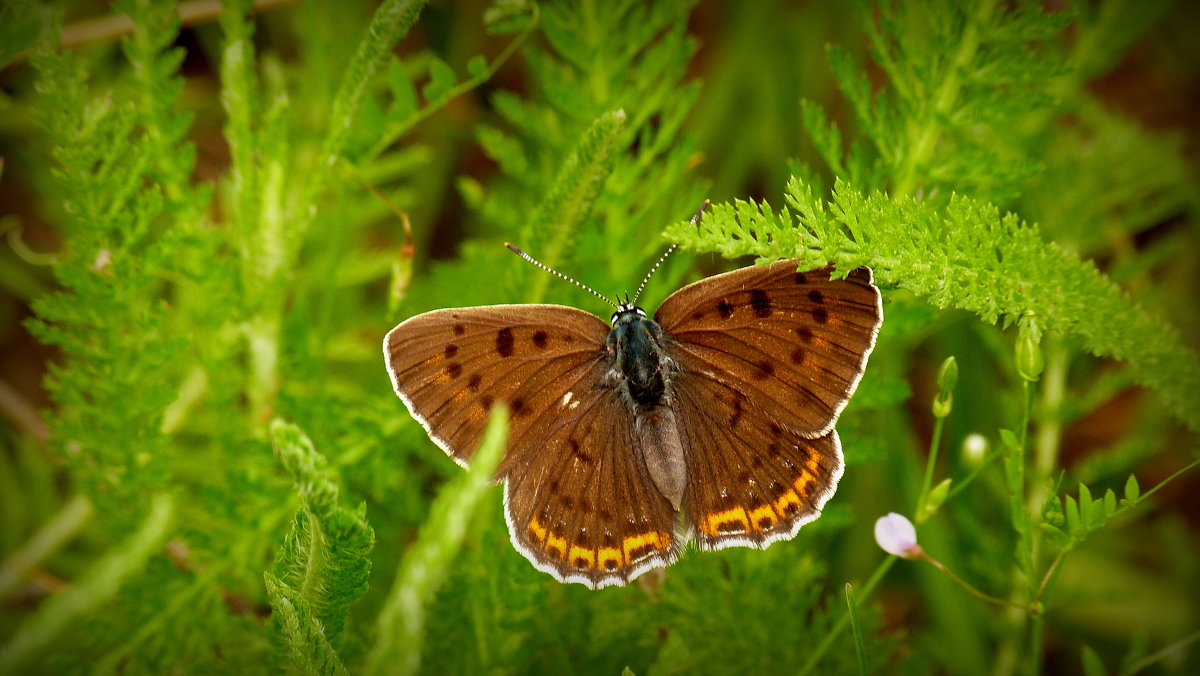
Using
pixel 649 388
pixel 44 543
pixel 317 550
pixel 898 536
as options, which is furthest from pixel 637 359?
pixel 44 543

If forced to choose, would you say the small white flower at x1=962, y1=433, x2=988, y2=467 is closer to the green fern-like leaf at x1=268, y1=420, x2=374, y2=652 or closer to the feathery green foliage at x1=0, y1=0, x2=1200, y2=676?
the feathery green foliage at x1=0, y1=0, x2=1200, y2=676

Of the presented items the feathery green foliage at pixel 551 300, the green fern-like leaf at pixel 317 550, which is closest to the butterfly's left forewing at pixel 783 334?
the feathery green foliage at pixel 551 300

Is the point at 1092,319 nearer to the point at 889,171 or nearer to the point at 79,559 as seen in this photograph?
the point at 889,171

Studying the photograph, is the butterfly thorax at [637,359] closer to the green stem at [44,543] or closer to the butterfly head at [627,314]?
the butterfly head at [627,314]

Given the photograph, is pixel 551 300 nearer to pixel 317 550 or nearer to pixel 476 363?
pixel 476 363

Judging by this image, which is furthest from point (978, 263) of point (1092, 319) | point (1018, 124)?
point (1018, 124)

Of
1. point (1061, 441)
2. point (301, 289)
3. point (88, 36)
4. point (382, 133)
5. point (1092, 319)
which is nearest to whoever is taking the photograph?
point (1092, 319)
